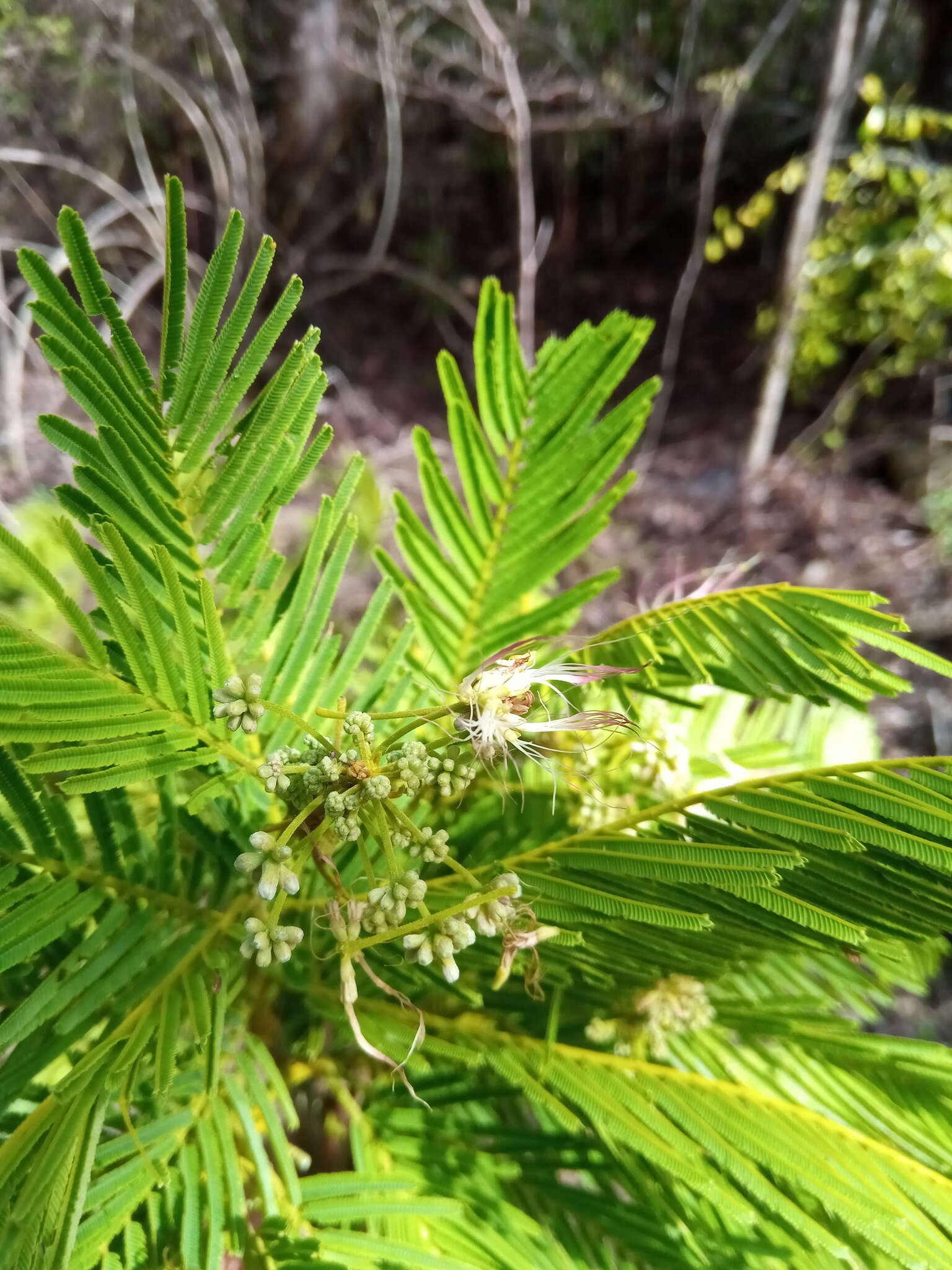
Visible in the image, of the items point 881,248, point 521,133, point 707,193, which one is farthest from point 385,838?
point 707,193

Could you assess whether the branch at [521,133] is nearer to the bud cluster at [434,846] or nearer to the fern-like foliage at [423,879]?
the fern-like foliage at [423,879]

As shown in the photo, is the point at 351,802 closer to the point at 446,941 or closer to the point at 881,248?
the point at 446,941

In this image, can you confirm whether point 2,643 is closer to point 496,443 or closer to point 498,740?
point 498,740

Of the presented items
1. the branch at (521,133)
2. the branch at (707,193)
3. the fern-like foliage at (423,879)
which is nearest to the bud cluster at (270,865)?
the fern-like foliage at (423,879)

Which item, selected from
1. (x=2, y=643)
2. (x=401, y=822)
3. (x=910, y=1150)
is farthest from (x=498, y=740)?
(x=910, y=1150)

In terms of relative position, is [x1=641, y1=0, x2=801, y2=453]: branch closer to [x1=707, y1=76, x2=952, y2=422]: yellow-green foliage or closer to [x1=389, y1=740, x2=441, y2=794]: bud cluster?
[x1=707, y1=76, x2=952, y2=422]: yellow-green foliage

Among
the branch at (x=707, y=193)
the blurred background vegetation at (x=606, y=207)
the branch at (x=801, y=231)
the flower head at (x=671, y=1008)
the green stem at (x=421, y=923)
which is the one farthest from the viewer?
the branch at (x=707, y=193)

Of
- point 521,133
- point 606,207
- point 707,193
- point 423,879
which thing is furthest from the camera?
point 606,207

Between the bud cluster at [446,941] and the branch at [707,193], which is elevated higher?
the branch at [707,193]
